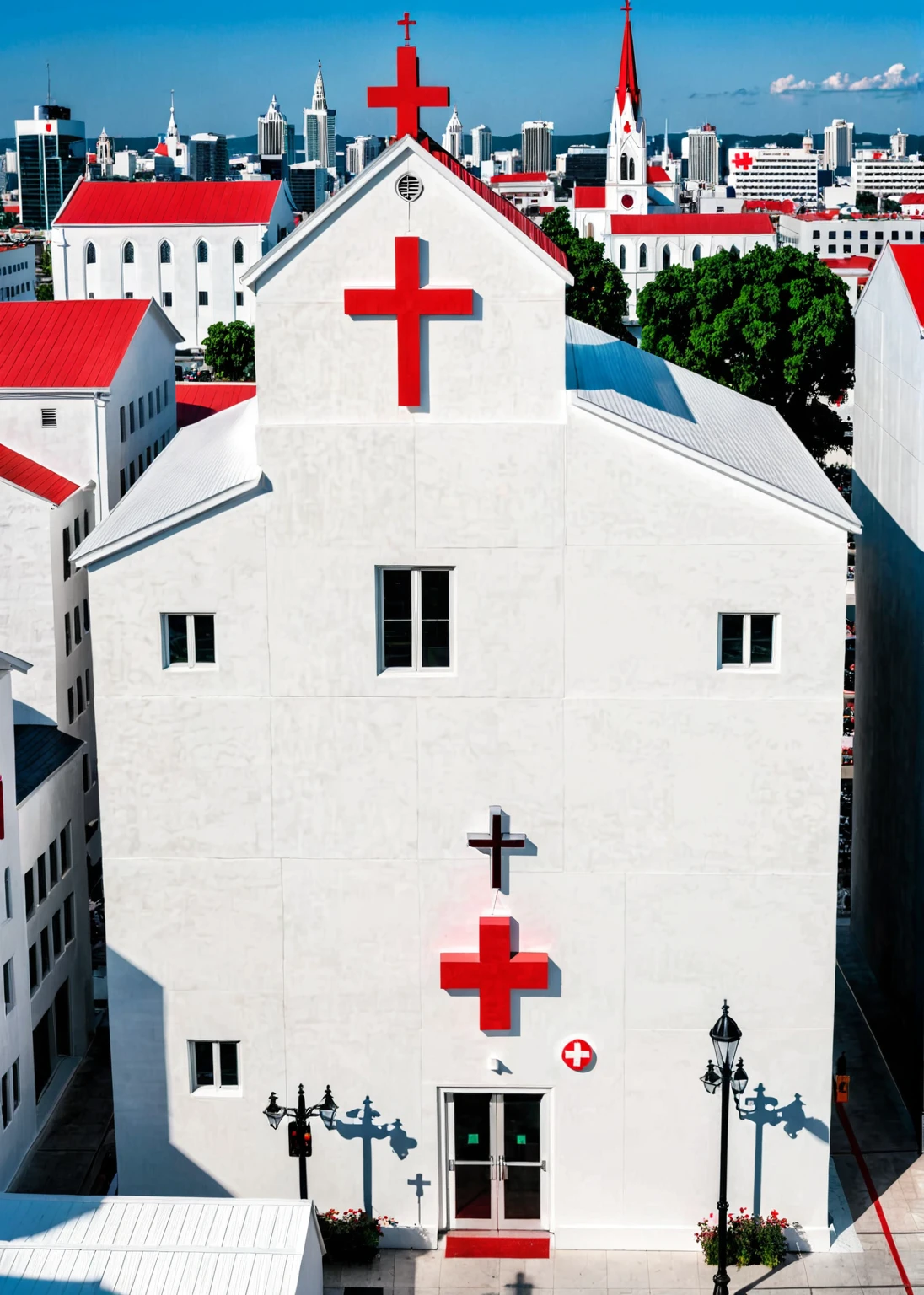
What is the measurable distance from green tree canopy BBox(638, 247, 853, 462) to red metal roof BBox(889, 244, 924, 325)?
133ft

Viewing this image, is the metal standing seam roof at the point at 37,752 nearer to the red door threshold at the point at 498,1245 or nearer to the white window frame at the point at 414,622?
the white window frame at the point at 414,622

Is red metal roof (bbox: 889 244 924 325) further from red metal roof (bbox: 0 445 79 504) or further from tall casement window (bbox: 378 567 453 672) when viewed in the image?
red metal roof (bbox: 0 445 79 504)

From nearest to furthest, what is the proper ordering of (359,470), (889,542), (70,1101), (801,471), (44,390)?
(359,470), (801,471), (70,1101), (889,542), (44,390)

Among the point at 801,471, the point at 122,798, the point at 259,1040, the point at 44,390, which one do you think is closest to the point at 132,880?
the point at 122,798

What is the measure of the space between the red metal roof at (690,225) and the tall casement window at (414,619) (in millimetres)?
162250

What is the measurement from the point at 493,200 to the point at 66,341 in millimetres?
18298

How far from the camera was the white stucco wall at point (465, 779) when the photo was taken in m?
27.2

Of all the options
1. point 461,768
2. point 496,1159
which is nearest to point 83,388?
point 461,768

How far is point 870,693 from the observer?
3953 centimetres

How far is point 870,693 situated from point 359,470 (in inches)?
669

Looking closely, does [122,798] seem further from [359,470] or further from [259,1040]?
[359,470]

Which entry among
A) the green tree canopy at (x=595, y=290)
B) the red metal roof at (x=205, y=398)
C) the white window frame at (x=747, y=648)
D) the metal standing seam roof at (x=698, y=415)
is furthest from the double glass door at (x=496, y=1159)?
the green tree canopy at (x=595, y=290)

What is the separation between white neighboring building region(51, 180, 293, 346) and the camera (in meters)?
150

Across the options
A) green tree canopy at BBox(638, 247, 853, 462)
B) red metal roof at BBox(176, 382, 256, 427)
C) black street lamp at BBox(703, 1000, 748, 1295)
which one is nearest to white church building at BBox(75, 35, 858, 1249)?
black street lamp at BBox(703, 1000, 748, 1295)
